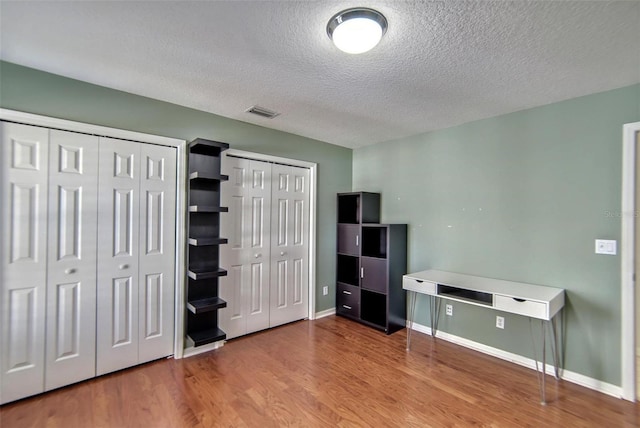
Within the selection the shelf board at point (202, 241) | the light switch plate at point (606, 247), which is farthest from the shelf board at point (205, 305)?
the light switch plate at point (606, 247)

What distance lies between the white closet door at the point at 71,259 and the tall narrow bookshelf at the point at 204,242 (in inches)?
29.2

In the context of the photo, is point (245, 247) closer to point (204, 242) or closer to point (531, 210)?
point (204, 242)

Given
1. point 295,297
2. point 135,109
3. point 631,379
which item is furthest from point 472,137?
point 135,109

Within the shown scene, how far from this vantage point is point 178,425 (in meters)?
1.88

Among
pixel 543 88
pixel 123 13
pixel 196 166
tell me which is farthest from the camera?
pixel 196 166

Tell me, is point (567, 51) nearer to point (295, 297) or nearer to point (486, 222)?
point (486, 222)

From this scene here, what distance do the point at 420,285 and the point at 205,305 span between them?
2.10 metres

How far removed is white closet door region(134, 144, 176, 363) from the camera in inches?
102

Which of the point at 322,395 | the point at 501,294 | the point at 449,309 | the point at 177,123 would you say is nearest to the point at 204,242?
the point at 177,123

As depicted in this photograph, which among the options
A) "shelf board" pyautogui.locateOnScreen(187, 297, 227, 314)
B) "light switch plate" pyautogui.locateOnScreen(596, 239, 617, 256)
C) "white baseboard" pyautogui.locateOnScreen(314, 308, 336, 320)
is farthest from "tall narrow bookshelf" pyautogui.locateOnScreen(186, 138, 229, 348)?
"light switch plate" pyautogui.locateOnScreen(596, 239, 617, 256)

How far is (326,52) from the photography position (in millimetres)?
1851

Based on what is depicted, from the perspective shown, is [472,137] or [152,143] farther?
[472,137]

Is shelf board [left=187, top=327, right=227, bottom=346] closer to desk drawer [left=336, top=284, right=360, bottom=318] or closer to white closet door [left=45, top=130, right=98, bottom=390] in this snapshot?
white closet door [left=45, top=130, right=98, bottom=390]

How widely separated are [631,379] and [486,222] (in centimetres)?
155
